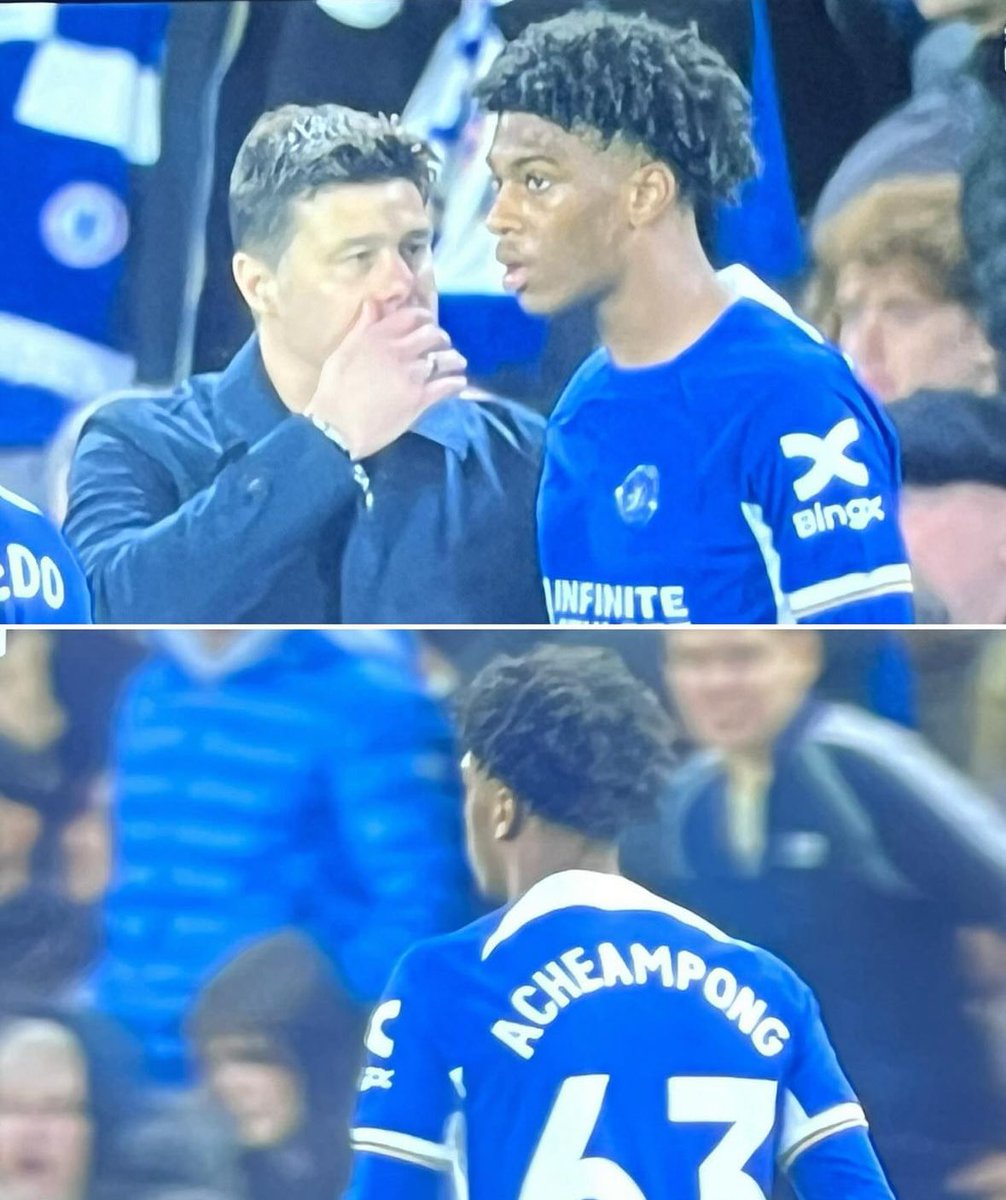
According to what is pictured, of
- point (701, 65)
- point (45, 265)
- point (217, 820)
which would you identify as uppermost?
point (701, 65)

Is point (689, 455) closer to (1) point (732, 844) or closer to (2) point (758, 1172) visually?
(1) point (732, 844)

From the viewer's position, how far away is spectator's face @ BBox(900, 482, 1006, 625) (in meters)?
1.62

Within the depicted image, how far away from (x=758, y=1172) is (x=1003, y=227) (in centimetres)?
96

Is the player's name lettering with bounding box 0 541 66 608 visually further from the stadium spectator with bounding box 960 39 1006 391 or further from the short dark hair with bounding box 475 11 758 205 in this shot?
the stadium spectator with bounding box 960 39 1006 391

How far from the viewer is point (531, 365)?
1.66m

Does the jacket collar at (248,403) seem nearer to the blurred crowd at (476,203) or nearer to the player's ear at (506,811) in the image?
the blurred crowd at (476,203)

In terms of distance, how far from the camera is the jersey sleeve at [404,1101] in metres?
1.60

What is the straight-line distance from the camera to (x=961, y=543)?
1.62 m

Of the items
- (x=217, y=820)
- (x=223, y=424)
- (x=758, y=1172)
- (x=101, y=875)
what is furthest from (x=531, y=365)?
(x=758, y=1172)

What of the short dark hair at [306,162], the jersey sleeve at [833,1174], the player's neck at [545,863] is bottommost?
the jersey sleeve at [833,1174]

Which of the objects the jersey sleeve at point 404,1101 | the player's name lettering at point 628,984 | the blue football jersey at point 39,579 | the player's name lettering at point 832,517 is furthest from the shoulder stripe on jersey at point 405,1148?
the player's name lettering at point 832,517

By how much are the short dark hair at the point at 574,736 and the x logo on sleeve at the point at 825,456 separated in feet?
0.84

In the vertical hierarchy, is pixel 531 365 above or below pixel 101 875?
above

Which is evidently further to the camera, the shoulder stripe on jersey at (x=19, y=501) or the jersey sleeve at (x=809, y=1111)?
the shoulder stripe on jersey at (x=19, y=501)
